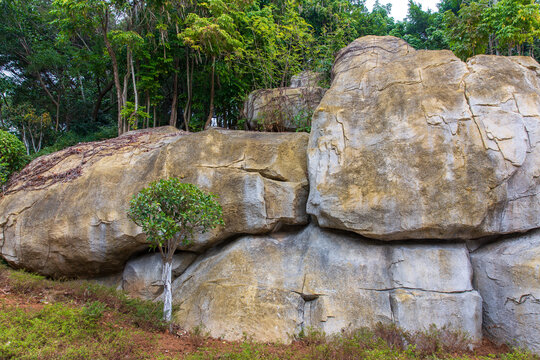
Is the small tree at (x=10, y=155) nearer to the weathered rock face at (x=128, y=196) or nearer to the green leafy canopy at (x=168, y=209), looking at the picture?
the weathered rock face at (x=128, y=196)

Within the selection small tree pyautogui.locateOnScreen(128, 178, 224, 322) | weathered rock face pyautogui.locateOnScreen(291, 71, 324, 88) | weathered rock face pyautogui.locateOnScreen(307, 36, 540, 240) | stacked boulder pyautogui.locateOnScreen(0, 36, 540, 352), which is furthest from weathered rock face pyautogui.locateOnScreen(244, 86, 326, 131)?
small tree pyautogui.locateOnScreen(128, 178, 224, 322)

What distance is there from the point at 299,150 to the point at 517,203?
487 cm

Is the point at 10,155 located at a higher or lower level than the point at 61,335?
higher

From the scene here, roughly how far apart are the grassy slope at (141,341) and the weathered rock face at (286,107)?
7054 millimetres

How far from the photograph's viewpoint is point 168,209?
7.27 meters

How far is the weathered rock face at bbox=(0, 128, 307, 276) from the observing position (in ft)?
28.4

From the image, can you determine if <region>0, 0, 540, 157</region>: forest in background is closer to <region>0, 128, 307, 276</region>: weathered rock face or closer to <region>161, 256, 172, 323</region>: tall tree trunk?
<region>0, 128, 307, 276</region>: weathered rock face

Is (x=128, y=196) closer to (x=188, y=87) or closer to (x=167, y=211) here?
(x=167, y=211)

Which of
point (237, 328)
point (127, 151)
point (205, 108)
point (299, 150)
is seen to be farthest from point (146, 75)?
point (237, 328)

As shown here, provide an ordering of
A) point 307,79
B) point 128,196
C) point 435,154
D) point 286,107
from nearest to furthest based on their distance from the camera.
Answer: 1. point 435,154
2. point 128,196
3. point 286,107
4. point 307,79

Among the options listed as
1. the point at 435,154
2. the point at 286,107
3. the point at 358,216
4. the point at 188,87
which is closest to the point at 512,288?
the point at 435,154

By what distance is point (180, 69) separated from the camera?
51.3ft

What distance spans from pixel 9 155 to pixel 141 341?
8.63 m

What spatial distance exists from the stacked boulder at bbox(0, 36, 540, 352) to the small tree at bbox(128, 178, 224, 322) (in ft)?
4.00
